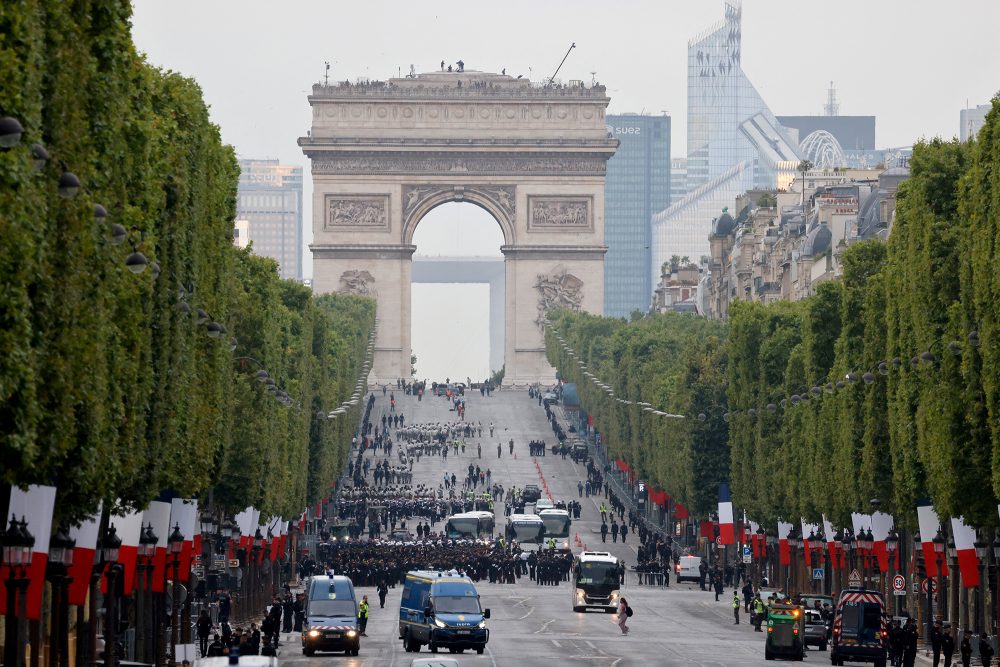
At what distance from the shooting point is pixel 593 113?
539 feet

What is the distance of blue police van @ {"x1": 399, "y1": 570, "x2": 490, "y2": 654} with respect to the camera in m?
52.3

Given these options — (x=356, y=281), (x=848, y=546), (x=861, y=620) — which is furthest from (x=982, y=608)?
(x=356, y=281)

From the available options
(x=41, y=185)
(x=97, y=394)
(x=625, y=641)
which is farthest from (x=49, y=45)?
(x=625, y=641)

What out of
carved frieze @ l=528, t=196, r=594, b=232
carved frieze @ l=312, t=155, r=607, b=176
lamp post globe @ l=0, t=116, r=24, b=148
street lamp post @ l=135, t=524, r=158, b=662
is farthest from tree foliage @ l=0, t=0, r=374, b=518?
carved frieze @ l=528, t=196, r=594, b=232

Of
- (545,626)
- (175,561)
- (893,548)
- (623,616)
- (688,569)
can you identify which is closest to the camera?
(175,561)

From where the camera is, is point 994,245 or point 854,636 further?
point 854,636

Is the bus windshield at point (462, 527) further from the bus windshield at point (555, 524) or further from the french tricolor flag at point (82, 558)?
the french tricolor flag at point (82, 558)

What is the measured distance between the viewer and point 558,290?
167250 millimetres

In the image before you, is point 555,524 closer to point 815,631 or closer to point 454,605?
point 815,631

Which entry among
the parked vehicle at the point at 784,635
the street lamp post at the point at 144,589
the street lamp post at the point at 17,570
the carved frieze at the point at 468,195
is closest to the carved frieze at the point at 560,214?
the carved frieze at the point at 468,195

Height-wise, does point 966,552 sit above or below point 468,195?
below

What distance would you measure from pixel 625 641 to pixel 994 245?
16442mm

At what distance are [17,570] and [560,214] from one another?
138m

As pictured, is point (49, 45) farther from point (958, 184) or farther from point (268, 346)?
point (268, 346)
